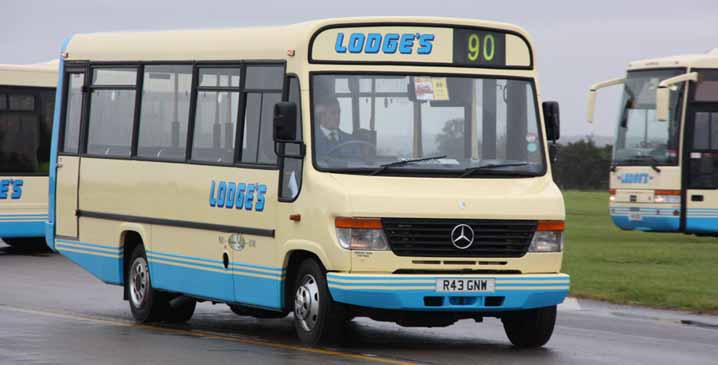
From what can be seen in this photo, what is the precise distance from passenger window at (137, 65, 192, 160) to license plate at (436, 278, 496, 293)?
3573 millimetres

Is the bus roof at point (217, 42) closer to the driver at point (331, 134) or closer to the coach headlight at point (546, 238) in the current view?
the driver at point (331, 134)

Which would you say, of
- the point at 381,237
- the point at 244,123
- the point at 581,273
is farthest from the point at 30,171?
the point at 381,237

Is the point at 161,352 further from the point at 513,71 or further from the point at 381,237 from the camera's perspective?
the point at 513,71

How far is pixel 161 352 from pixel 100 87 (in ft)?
16.9

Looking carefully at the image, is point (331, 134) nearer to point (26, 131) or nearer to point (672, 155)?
point (26, 131)

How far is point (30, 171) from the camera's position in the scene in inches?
1164

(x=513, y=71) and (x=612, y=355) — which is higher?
(x=513, y=71)

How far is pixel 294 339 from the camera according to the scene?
49.2 ft

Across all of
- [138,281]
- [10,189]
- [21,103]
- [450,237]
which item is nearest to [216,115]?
[138,281]

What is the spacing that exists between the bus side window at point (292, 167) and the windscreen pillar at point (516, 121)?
1.71 m

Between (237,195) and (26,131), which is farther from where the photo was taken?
(26,131)

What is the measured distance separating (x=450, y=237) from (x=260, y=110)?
7.64 ft

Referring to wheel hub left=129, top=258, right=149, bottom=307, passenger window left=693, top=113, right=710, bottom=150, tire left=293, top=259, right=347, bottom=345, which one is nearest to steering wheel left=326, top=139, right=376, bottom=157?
tire left=293, top=259, right=347, bottom=345

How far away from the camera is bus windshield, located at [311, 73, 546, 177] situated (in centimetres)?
1436
